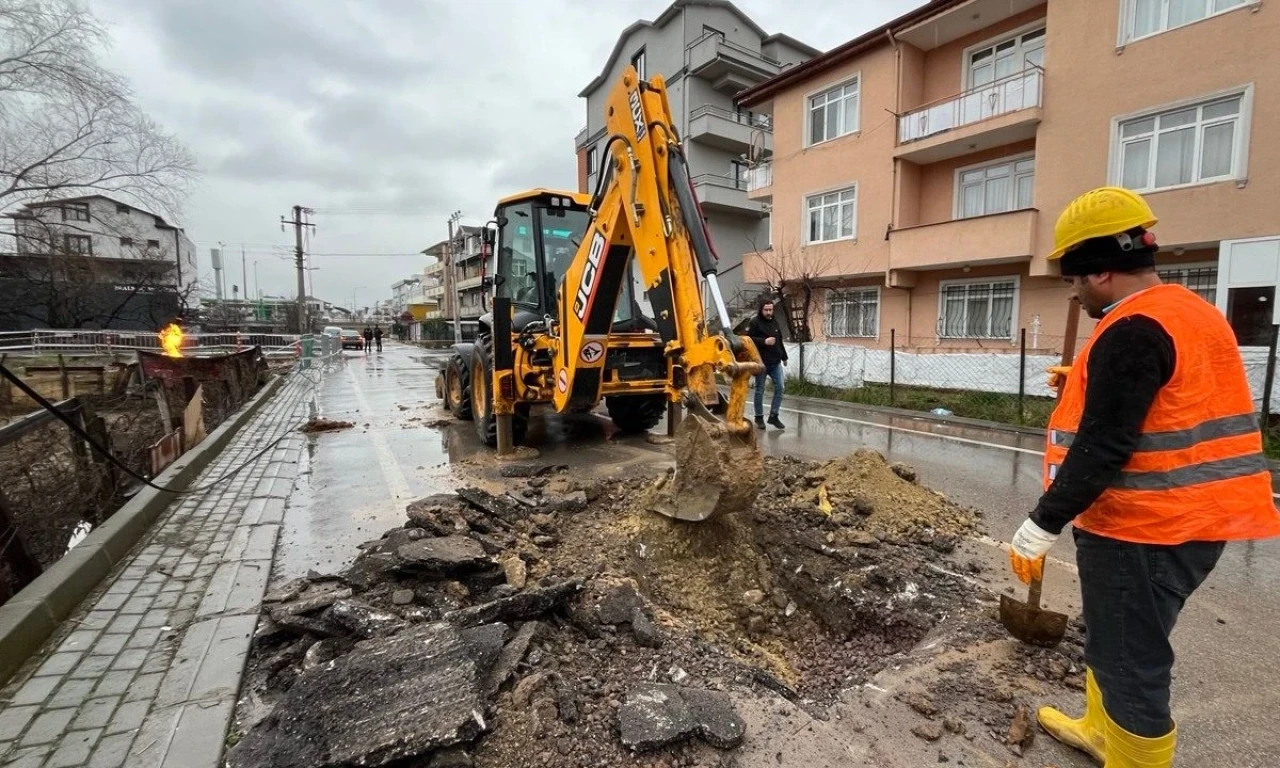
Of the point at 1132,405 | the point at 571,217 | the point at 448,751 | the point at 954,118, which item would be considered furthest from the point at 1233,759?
the point at 954,118

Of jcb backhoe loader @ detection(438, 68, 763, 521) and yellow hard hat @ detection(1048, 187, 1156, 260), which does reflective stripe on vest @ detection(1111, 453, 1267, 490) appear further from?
jcb backhoe loader @ detection(438, 68, 763, 521)

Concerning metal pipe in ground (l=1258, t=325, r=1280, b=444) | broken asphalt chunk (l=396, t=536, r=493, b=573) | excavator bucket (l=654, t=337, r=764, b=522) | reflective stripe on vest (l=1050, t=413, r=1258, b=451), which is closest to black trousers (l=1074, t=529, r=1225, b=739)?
reflective stripe on vest (l=1050, t=413, r=1258, b=451)

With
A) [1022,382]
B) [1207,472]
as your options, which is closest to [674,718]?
[1207,472]

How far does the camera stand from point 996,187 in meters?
14.9

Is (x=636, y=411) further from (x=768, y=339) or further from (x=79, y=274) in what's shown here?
(x=79, y=274)

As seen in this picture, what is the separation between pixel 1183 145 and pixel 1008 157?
11.3ft

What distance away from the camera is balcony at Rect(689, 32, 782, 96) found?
25.0 metres

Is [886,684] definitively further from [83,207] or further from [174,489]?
[83,207]

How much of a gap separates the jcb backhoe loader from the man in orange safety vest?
6.42ft

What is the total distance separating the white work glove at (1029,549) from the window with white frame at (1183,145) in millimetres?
13567

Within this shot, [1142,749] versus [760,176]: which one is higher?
[760,176]

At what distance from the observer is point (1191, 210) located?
37.2ft

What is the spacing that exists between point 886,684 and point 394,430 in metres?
8.15

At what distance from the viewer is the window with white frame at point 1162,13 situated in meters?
11.0
